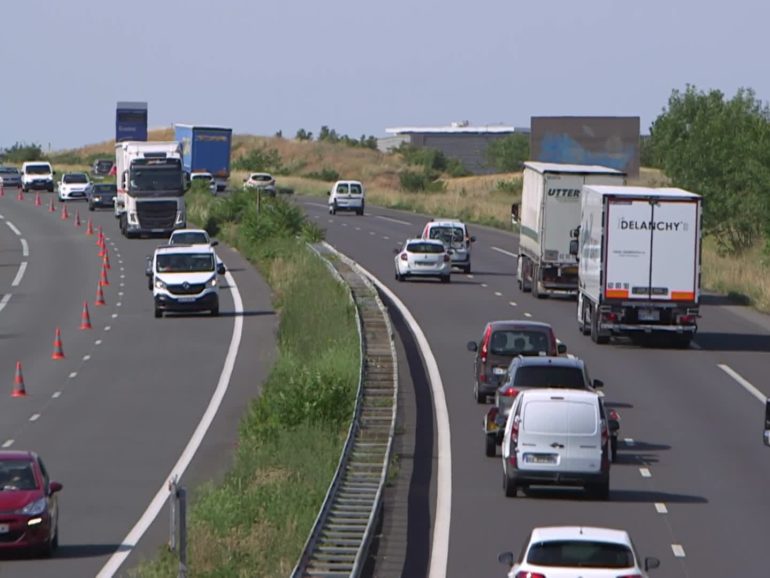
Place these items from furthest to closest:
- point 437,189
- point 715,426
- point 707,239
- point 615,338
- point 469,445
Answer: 1. point 437,189
2. point 707,239
3. point 615,338
4. point 715,426
5. point 469,445

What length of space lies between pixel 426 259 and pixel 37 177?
56.7 meters

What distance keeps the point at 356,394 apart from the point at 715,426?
6262 mm

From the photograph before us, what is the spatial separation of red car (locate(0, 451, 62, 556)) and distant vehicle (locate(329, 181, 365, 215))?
2936 inches

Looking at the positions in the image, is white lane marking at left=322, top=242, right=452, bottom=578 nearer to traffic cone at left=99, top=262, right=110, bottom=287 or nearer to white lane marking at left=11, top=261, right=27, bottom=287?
traffic cone at left=99, top=262, right=110, bottom=287

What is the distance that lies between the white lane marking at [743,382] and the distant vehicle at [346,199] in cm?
5675

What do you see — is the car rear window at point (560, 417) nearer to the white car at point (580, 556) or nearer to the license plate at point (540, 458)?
the license plate at point (540, 458)

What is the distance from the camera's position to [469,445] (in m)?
29.5

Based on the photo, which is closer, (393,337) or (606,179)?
(393,337)

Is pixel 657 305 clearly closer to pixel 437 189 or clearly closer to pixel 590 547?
pixel 590 547

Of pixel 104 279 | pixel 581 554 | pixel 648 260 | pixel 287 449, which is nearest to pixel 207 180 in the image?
pixel 104 279

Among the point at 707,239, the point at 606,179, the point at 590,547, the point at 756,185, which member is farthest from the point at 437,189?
the point at 590,547

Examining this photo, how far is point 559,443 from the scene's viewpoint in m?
24.0

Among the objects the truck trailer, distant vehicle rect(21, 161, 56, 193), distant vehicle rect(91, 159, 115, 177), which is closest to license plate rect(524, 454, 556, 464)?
the truck trailer

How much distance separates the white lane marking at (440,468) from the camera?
20.6 m
